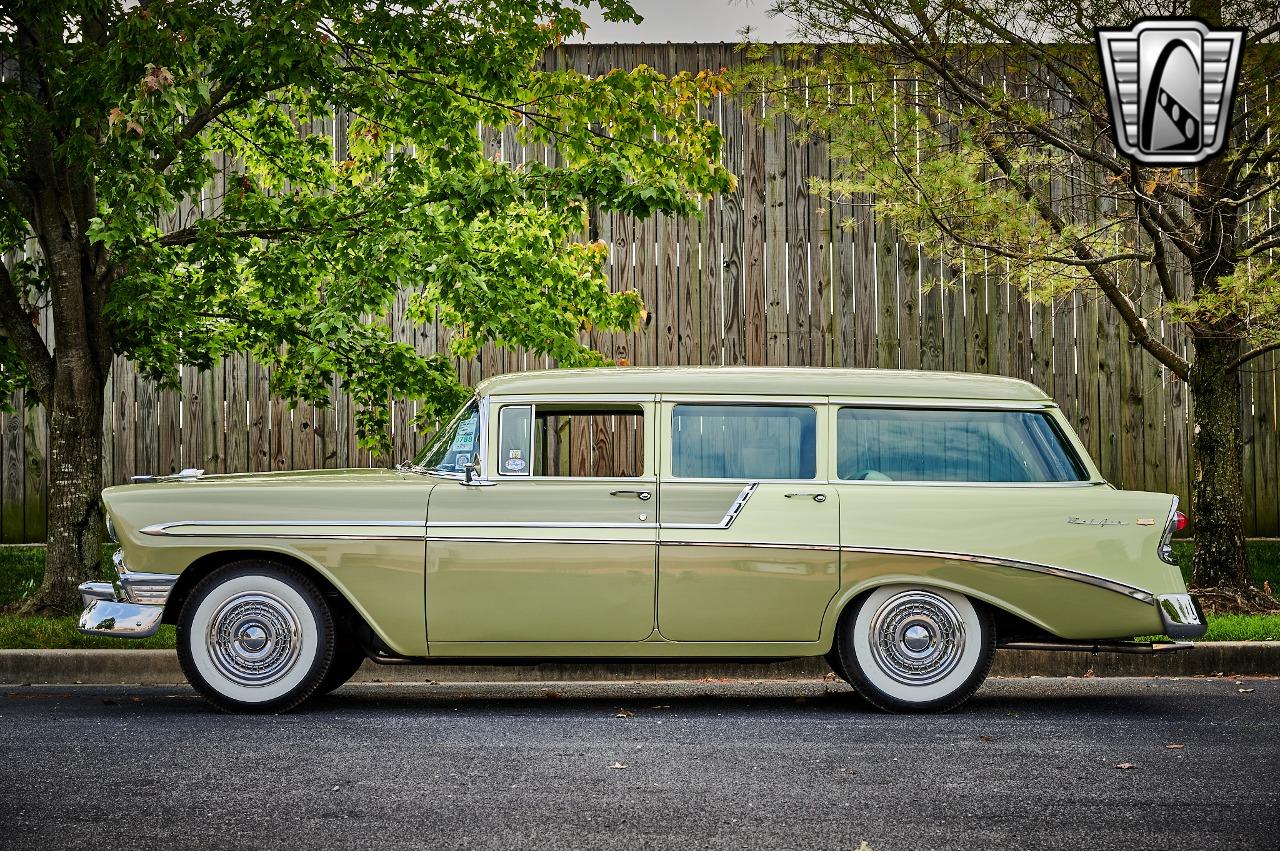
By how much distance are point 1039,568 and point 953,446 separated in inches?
30.9

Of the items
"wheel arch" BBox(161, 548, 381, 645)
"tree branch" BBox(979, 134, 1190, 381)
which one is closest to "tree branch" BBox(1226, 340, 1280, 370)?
"tree branch" BBox(979, 134, 1190, 381)

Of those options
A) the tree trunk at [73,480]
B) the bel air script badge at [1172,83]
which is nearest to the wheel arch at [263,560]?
the tree trunk at [73,480]

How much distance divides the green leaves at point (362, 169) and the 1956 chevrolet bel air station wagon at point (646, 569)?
265cm

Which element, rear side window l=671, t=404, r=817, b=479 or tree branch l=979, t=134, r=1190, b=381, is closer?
rear side window l=671, t=404, r=817, b=479

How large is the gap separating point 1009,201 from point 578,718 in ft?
17.5

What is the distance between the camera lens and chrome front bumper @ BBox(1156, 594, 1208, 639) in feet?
22.1

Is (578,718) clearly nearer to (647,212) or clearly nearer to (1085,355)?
(647,212)

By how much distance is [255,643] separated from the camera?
6840mm

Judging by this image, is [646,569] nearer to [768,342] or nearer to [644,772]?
[644,772]

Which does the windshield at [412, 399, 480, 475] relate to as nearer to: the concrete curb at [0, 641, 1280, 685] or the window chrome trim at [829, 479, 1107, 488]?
the concrete curb at [0, 641, 1280, 685]

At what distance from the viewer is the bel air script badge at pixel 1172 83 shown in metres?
8.41

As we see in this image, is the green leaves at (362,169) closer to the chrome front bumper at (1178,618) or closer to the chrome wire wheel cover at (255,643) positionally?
the chrome wire wheel cover at (255,643)

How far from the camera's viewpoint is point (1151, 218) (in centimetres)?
964

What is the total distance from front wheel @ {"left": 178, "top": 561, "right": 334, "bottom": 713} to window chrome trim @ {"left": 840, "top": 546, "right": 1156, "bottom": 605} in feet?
9.57
